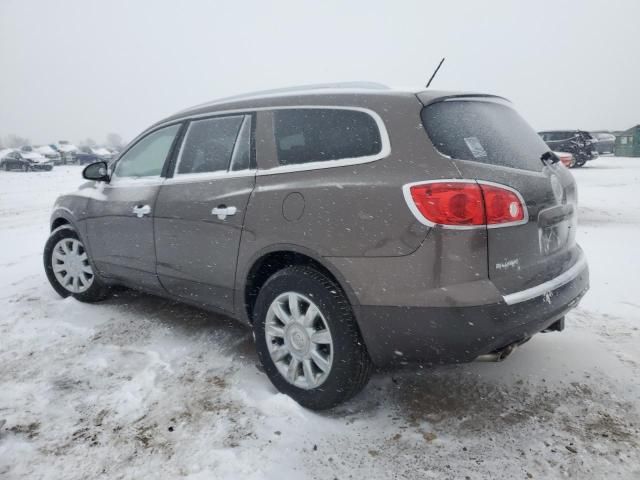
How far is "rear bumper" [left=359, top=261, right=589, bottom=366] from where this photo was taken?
2.10m

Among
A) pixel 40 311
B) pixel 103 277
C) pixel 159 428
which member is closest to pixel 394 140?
pixel 159 428

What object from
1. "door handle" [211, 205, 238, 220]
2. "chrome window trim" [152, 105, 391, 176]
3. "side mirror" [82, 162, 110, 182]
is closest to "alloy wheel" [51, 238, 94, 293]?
"side mirror" [82, 162, 110, 182]

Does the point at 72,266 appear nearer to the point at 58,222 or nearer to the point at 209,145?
the point at 58,222

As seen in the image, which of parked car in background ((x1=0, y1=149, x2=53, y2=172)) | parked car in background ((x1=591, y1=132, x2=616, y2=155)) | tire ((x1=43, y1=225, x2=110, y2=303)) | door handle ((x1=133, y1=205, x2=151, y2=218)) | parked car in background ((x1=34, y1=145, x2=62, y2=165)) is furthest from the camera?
parked car in background ((x1=34, y1=145, x2=62, y2=165))

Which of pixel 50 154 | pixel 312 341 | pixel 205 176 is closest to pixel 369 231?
pixel 312 341

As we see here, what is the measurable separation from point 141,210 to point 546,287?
2.80 meters

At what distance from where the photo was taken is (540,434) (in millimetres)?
2361

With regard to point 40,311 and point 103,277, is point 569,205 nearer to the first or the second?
point 103,277

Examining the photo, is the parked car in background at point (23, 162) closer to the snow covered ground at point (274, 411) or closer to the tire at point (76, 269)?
the tire at point (76, 269)

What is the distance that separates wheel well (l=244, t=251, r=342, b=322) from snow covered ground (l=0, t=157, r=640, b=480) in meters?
0.53

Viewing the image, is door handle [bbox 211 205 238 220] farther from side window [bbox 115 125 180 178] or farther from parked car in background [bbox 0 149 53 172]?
parked car in background [bbox 0 149 53 172]

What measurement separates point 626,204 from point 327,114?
9600mm

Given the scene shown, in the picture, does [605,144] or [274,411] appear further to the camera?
[605,144]

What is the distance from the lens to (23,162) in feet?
94.2
